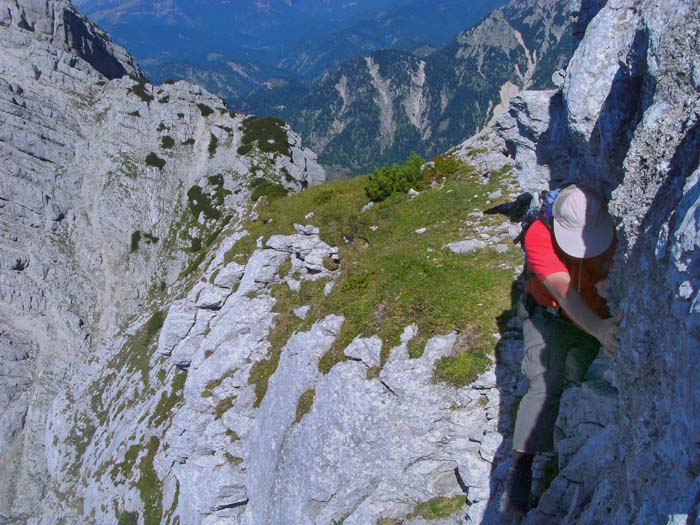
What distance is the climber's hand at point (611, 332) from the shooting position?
5266mm

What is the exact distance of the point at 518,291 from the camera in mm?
12164

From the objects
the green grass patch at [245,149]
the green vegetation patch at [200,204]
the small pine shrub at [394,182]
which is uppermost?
the green grass patch at [245,149]

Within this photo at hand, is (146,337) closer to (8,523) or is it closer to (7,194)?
(8,523)

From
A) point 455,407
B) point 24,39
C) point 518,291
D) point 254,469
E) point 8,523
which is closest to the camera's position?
point 455,407

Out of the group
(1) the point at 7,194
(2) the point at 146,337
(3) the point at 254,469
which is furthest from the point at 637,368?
(1) the point at 7,194

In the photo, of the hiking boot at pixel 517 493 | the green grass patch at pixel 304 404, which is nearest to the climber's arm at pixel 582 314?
the hiking boot at pixel 517 493

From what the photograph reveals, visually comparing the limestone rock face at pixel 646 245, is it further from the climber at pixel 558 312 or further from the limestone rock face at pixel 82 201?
the limestone rock face at pixel 82 201

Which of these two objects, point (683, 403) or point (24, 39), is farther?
point (24, 39)

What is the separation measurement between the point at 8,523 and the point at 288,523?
157ft

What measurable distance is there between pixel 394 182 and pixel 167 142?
186ft

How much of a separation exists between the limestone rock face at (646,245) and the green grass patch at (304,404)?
7.27 m

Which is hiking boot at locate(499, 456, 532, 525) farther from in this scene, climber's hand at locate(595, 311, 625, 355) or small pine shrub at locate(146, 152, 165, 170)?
small pine shrub at locate(146, 152, 165, 170)

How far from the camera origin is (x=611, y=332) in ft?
17.5

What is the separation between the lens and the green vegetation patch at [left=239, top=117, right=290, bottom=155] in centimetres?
6794
